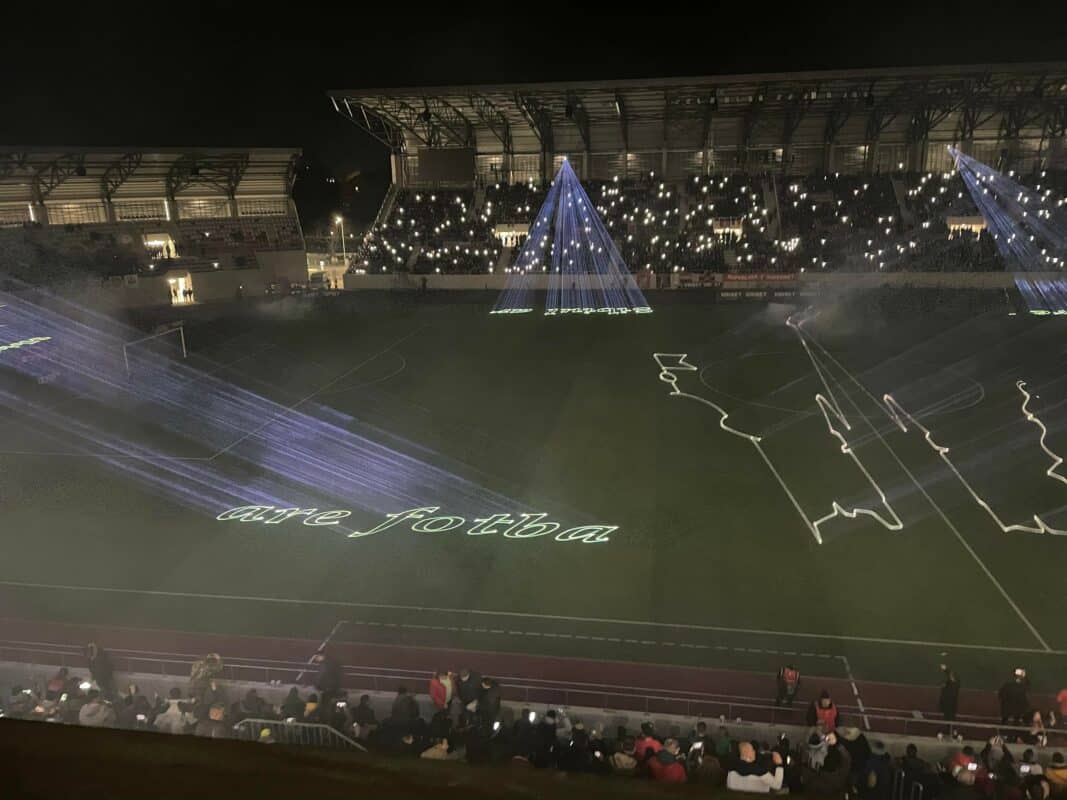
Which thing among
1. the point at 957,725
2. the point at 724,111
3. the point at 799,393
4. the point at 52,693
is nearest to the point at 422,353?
the point at 799,393

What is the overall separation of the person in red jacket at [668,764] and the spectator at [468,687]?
8.60 ft

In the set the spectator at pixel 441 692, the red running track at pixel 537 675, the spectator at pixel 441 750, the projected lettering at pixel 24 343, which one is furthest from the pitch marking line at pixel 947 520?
the projected lettering at pixel 24 343

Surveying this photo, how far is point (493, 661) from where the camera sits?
11672 mm

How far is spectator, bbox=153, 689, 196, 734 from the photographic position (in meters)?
9.02

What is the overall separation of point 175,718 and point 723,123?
5037 centimetres

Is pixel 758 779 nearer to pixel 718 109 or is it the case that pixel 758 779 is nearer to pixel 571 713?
pixel 571 713

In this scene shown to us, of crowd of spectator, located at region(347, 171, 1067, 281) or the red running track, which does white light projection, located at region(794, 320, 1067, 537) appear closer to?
the red running track

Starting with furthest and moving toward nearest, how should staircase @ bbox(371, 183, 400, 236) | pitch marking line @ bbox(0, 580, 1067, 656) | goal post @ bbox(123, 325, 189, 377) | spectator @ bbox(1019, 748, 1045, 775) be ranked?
staircase @ bbox(371, 183, 400, 236)
goal post @ bbox(123, 325, 189, 377)
pitch marking line @ bbox(0, 580, 1067, 656)
spectator @ bbox(1019, 748, 1045, 775)

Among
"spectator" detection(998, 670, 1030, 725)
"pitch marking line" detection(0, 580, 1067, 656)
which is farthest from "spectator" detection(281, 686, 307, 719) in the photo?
"spectator" detection(998, 670, 1030, 725)

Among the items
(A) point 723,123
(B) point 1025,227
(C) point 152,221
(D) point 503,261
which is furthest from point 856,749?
(C) point 152,221

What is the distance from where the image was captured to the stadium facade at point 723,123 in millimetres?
42625

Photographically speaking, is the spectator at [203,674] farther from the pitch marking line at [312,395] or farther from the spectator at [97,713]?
the pitch marking line at [312,395]

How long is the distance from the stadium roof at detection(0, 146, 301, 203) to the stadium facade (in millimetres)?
7952

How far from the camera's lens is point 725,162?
170 feet
